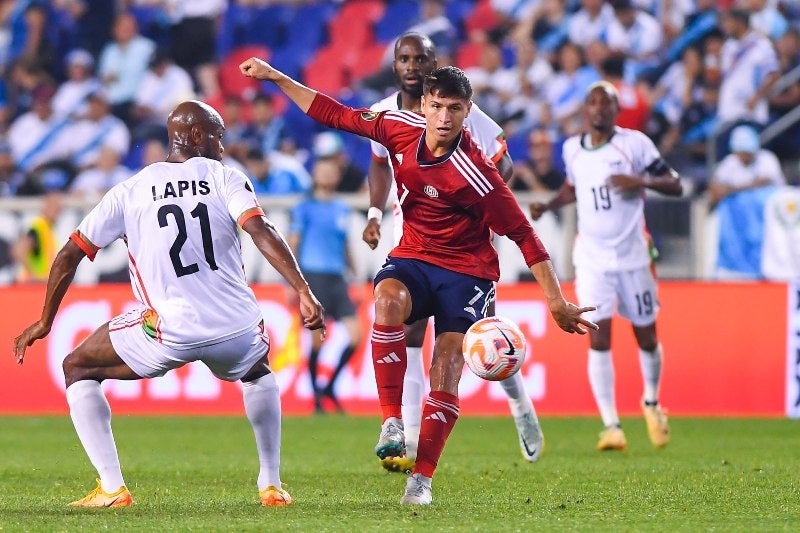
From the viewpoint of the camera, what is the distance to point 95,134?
19.1 m

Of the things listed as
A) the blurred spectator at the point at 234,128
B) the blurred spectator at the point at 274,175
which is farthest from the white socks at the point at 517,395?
the blurred spectator at the point at 234,128

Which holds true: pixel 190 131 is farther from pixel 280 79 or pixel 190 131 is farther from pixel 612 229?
pixel 612 229

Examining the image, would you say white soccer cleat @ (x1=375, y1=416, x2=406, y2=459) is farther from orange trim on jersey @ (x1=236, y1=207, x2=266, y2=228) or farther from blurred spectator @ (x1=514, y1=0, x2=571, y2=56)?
blurred spectator @ (x1=514, y1=0, x2=571, y2=56)

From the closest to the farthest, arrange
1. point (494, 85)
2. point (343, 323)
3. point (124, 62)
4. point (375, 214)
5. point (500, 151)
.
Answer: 1. point (500, 151)
2. point (375, 214)
3. point (343, 323)
4. point (494, 85)
5. point (124, 62)

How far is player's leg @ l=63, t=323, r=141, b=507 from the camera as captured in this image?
6.60m

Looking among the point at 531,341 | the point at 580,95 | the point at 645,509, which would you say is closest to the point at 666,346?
the point at 531,341

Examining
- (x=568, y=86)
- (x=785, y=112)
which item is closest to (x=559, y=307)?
(x=785, y=112)

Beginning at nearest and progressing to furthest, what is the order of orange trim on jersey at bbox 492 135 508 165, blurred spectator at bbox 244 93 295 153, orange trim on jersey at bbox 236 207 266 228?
orange trim on jersey at bbox 236 207 266 228 < orange trim on jersey at bbox 492 135 508 165 < blurred spectator at bbox 244 93 295 153

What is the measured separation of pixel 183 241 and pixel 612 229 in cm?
529

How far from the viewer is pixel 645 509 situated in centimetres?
672

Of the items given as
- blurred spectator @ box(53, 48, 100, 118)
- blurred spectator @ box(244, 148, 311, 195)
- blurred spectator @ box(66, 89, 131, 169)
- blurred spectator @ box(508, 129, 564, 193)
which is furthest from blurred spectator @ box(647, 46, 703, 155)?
blurred spectator @ box(53, 48, 100, 118)

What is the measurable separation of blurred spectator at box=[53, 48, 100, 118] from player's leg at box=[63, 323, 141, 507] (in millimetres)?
13310

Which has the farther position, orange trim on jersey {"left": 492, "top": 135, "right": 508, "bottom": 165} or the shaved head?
orange trim on jersey {"left": 492, "top": 135, "right": 508, "bottom": 165}

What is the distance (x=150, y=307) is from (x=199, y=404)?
8.05 metres
